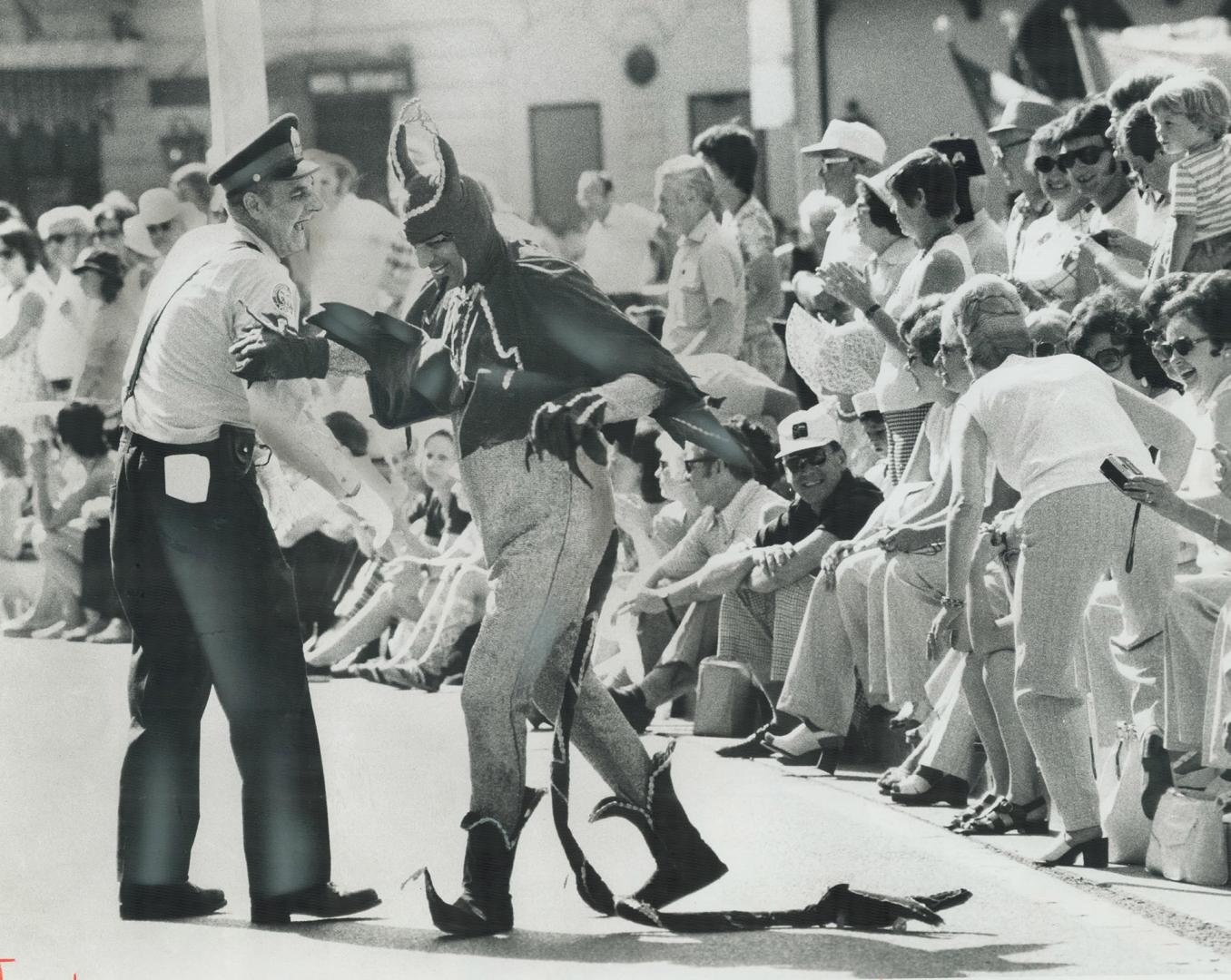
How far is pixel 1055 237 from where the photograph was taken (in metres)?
7.33

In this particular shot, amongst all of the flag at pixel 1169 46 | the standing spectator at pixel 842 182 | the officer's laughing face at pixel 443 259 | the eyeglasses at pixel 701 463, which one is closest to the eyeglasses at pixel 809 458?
the eyeglasses at pixel 701 463

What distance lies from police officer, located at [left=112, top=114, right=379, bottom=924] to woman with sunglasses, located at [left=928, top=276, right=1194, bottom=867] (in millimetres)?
1710

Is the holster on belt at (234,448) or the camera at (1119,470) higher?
the holster on belt at (234,448)

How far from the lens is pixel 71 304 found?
19.7 ft

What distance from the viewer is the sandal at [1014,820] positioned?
21.4 feet

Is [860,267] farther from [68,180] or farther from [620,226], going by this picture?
[68,180]

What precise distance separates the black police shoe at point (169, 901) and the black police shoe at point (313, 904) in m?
0.14

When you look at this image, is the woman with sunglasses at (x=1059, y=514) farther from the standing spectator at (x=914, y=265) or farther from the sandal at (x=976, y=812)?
the standing spectator at (x=914, y=265)

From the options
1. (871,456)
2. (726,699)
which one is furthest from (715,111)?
(726,699)

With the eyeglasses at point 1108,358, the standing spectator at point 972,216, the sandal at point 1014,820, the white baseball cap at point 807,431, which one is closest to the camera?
the eyeglasses at point 1108,358

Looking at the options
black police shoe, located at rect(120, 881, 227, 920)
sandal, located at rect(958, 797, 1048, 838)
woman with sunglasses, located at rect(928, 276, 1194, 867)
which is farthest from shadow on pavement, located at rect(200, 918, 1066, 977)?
sandal, located at rect(958, 797, 1048, 838)

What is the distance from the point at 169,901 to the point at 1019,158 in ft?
12.5

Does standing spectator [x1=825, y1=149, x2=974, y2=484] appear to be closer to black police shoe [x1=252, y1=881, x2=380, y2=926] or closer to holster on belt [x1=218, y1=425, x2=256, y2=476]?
holster on belt [x1=218, y1=425, x2=256, y2=476]

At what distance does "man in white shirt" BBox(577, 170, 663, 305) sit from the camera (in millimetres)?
5829
